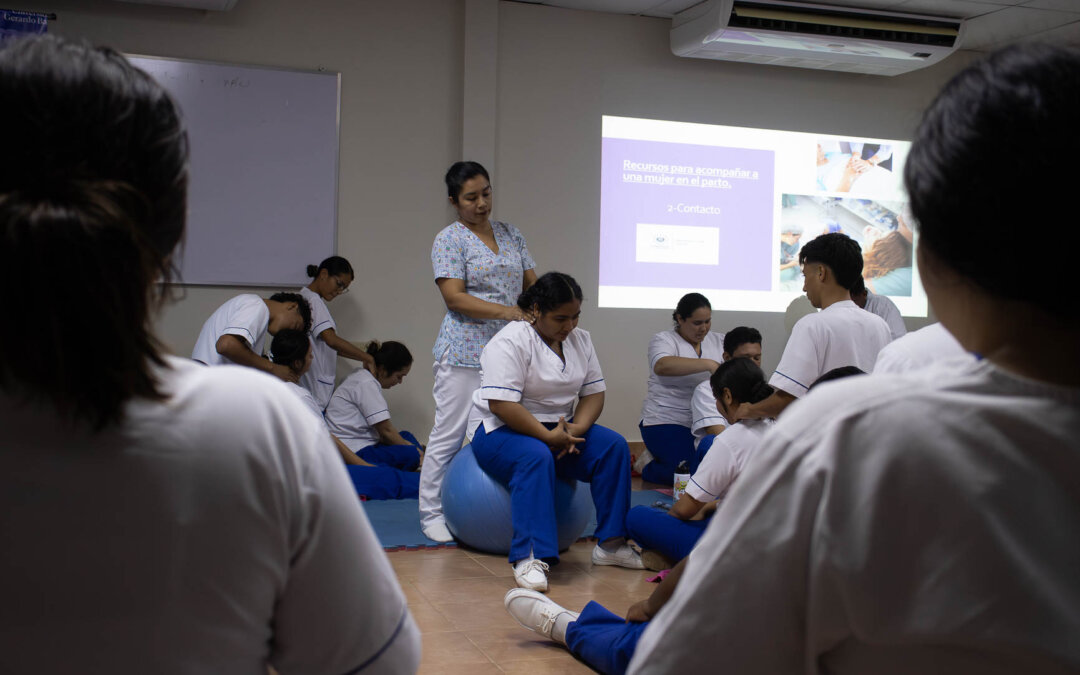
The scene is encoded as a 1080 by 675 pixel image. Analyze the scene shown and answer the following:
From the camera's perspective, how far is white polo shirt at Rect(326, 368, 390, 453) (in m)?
4.82

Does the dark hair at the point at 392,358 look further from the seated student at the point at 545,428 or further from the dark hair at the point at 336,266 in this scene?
the seated student at the point at 545,428

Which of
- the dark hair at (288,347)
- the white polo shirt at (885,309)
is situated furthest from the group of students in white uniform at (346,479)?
the white polo shirt at (885,309)

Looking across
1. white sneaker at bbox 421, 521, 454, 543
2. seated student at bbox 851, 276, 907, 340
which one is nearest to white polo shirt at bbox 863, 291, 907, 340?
seated student at bbox 851, 276, 907, 340

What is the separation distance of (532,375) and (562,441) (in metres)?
0.28

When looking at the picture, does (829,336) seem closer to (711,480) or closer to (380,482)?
(711,480)

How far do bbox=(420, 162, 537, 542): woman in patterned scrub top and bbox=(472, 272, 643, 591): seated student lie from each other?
193 mm

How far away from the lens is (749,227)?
19.7ft

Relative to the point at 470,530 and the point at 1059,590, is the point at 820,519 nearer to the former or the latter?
the point at 1059,590

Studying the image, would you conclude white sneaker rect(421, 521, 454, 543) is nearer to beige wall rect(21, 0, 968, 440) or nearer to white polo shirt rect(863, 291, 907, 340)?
beige wall rect(21, 0, 968, 440)

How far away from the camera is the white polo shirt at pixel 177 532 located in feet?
1.96

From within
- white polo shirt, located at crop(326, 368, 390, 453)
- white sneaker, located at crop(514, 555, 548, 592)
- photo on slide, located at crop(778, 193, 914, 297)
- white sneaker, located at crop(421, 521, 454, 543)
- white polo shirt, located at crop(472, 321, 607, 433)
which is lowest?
white sneaker, located at crop(421, 521, 454, 543)

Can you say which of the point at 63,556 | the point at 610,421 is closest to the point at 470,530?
the point at 610,421

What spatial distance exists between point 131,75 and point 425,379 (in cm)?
490

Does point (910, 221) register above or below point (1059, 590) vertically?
above
